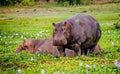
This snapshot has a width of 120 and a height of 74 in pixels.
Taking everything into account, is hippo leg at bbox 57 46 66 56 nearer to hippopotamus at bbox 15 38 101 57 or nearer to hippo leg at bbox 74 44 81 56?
hippo leg at bbox 74 44 81 56

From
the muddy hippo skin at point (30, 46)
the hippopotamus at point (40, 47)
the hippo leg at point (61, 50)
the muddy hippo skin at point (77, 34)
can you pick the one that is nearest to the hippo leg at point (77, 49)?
the muddy hippo skin at point (77, 34)

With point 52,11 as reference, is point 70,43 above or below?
above

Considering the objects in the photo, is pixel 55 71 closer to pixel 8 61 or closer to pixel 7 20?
pixel 8 61

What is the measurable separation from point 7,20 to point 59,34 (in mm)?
30392

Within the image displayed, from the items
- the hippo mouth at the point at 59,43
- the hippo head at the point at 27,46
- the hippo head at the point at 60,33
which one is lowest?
the hippo head at the point at 27,46

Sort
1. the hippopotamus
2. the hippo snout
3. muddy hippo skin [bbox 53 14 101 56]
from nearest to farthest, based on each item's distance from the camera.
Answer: the hippo snout
muddy hippo skin [bbox 53 14 101 56]
the hippopotamus

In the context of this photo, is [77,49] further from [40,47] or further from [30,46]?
[30,46]

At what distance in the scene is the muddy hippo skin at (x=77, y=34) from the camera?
12.0m

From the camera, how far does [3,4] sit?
57.9 meters

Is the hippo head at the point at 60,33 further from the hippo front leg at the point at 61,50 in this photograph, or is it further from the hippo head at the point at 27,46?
the hippo head at the point at 27,46

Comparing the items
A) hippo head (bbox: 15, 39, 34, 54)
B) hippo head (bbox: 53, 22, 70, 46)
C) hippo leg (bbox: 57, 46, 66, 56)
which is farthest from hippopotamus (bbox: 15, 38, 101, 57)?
hippo head (bbox: 53, 22, 70, 46)

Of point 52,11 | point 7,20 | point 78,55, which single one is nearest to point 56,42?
point 78,55

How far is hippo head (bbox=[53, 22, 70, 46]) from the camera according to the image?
11.9 metres

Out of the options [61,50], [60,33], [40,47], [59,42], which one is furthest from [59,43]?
[40,47]
